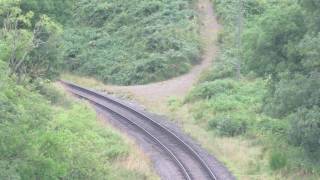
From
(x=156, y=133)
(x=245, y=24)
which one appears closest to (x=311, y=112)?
(x=156, y=133)

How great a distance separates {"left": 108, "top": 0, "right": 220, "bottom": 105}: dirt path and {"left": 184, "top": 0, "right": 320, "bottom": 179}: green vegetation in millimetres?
5934

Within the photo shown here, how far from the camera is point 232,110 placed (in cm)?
4244

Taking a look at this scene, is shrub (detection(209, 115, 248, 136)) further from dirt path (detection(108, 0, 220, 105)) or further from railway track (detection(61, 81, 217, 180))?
dirt path (detection(108, 0, 220, 105))

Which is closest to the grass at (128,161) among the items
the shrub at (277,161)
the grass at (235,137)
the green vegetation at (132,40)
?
the grass at (235,137)

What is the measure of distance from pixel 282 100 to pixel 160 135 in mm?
9116

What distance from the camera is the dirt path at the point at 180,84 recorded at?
4956 centimetres

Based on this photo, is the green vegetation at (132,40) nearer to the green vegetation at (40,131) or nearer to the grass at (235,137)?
the grass at (235,137)

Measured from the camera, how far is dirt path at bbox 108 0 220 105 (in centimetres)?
4956

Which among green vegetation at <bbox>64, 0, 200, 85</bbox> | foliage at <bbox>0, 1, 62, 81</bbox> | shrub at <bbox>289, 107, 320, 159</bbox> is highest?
green vegetation at <bbox>64, 0, 200, 85</bbox>

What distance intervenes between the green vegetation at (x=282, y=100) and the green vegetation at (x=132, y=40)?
38.9 ft

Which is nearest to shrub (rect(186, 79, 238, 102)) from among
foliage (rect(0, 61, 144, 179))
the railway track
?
the railway track

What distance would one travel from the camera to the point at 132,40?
59719 mm

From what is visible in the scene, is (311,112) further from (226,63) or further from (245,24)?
(245,24)

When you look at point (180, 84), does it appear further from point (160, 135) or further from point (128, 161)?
point (128, 161)
